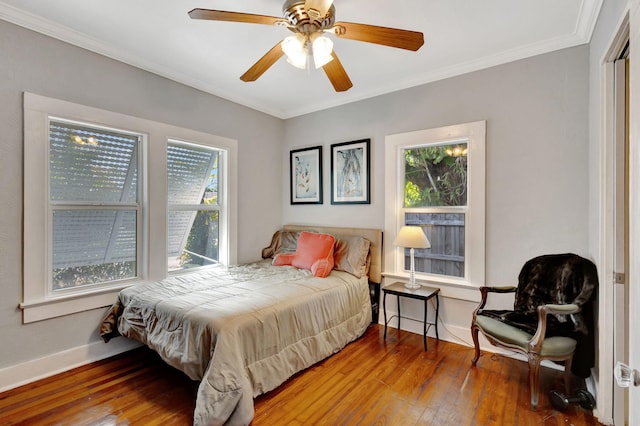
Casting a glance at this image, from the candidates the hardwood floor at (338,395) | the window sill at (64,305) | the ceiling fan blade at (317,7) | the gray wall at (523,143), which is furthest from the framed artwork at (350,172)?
the window sill at (64,305)

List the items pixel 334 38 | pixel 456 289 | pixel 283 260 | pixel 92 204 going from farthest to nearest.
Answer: pixel 283 260, pixel 456 289, pixel 92 204, pixel 334 38

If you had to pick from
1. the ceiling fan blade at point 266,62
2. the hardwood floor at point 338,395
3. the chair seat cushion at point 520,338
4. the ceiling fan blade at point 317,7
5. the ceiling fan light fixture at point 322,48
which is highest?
the ceiling fan blade at point 317,7

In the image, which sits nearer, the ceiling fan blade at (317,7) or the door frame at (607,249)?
the ceiling fan blade at (317,7)

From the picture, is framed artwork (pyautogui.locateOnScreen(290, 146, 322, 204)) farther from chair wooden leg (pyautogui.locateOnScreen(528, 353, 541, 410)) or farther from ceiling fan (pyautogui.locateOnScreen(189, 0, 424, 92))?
chair wooden leg (pyautogui.locateOnScreen(528, 353, 541, 410))

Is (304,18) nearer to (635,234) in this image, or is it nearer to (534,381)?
(635,234)

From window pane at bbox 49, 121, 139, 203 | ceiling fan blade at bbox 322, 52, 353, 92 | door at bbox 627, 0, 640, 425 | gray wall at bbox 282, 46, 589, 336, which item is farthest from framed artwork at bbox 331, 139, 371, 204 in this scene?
door at bbox 627, 0, 640, 425

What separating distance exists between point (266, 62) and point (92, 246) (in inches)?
84.3

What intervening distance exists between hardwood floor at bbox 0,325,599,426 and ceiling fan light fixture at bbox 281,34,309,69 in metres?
2.25

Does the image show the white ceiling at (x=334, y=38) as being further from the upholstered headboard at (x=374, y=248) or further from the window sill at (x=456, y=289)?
the window sill at (x=456, y=289)

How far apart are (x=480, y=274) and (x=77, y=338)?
3511 millimetres

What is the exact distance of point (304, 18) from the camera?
180cm

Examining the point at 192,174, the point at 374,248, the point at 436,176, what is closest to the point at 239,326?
the point at 374,248

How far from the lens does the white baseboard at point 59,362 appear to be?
2226mm

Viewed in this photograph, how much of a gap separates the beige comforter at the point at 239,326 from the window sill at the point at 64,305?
136mm
